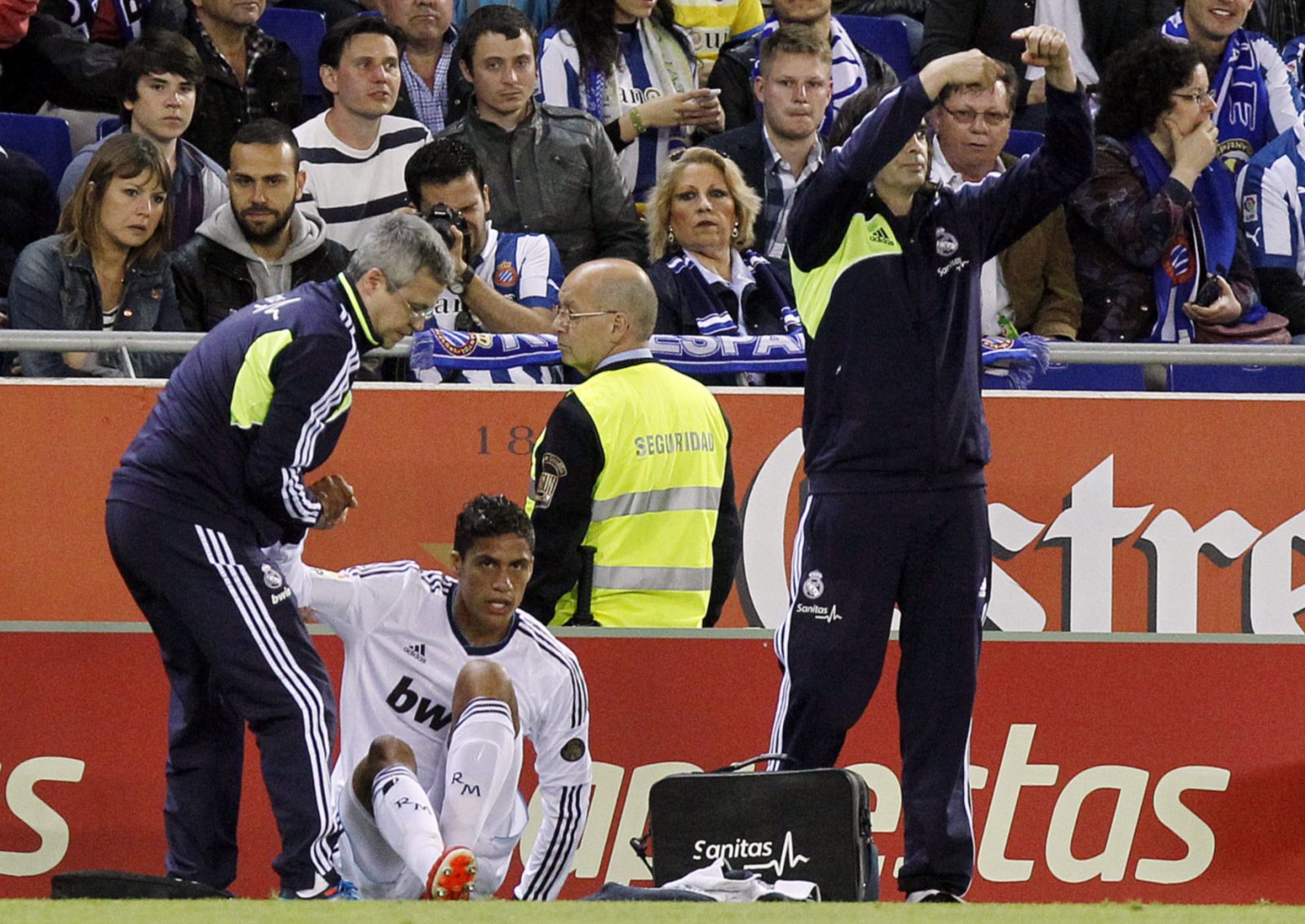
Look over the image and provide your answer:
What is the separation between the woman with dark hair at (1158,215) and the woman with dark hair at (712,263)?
1273 millimetres

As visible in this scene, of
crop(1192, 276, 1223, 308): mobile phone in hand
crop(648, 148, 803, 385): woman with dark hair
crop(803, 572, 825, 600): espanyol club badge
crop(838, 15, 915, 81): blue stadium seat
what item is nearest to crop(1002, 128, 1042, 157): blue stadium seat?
Answer: crop(838, 15, 915, 81): blue stadium seat

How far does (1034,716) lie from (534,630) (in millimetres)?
1682

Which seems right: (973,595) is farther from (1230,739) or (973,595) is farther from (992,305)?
(992,305)

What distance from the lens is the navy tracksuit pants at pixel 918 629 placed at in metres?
4.86

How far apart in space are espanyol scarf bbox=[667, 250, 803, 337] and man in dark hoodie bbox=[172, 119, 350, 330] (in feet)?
4.05

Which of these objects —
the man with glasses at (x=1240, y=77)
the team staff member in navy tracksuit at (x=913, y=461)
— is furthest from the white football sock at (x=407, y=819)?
the man with glasses at (x=1240, y=77)

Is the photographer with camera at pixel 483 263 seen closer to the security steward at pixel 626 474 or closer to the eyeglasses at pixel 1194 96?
the security steward at pixel 626 474

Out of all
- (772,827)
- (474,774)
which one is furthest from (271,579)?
(772,827)

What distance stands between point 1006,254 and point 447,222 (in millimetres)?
2094

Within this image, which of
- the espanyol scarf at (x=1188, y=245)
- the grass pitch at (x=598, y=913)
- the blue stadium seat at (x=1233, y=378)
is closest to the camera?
the grass pitch at (x=598, y=913)

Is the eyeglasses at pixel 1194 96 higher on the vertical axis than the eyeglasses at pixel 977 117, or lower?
higher

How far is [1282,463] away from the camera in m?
6.43

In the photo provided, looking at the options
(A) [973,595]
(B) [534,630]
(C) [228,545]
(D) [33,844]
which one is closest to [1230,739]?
(A) [973,595]

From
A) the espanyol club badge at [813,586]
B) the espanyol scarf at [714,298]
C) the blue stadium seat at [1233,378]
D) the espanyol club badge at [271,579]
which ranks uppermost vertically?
the espanyol scarf at [714,298]
